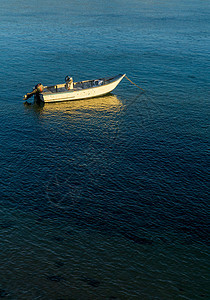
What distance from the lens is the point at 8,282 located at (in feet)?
88.5

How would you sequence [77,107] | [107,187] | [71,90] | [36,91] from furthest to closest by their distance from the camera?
[71,90]
[36,91]
[77,107]
[107,187]

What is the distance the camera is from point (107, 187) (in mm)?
39406

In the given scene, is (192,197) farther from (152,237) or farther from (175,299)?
(175,299)

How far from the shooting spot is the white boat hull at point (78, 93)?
211 feet

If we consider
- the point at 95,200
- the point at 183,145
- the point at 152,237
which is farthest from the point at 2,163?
the point at 183,145

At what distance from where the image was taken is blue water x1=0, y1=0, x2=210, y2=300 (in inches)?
1100

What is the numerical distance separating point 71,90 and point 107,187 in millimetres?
33236

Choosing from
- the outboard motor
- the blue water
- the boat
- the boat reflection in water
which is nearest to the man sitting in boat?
the boat

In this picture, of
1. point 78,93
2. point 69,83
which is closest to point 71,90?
point 69,83

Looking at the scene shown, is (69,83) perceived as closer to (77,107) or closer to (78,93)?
(78,93)

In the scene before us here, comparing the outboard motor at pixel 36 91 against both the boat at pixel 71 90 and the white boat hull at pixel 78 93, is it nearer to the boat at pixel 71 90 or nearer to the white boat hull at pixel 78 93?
the boat at pixel 71 90

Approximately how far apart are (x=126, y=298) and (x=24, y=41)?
348 feet

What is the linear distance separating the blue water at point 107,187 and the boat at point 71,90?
179 centimetres

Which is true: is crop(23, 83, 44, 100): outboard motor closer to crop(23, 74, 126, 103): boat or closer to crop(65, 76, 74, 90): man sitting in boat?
crop(23, 74, 126, 103): boat
